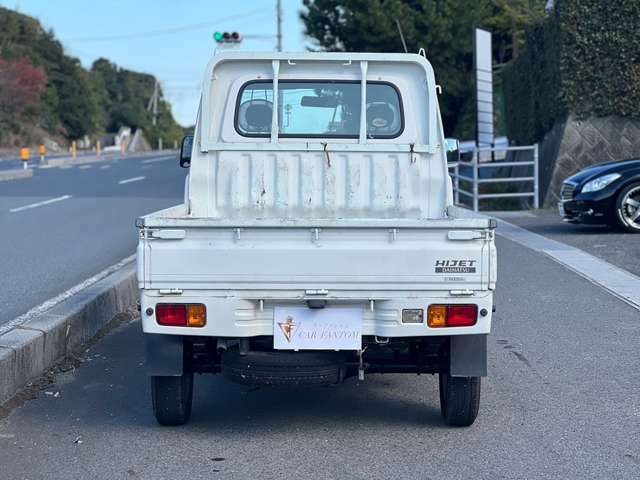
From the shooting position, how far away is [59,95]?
71.6m

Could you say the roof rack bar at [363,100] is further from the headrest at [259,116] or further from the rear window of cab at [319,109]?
the headrest at [259,116]

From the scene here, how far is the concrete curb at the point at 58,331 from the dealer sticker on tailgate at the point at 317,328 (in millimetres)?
2025

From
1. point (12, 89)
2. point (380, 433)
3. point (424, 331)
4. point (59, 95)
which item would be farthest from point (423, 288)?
point (59, 95)

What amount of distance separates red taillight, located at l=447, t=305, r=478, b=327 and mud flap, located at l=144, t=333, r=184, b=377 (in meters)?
1.49

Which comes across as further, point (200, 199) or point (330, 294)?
point (200, 199)

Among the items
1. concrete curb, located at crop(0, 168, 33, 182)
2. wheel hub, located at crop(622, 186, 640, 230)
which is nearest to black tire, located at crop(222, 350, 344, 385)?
wheel hub, located at crop(622, 186, 640, 230)

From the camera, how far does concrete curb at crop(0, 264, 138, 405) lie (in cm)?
633

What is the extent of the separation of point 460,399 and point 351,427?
68 centimetres

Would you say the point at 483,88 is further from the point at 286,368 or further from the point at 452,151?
the point at 286,368

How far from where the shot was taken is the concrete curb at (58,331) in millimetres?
6328

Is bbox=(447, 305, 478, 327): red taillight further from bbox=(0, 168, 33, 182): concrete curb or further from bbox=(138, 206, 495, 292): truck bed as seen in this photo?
bbox=(0, 168, 33, 182): concrete curb

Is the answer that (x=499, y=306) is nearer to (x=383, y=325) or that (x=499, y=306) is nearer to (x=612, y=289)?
(x=612, y=289)

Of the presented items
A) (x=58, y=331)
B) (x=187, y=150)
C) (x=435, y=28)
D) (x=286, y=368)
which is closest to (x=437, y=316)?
(x=286, y=368)

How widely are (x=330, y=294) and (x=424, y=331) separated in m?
0.53
